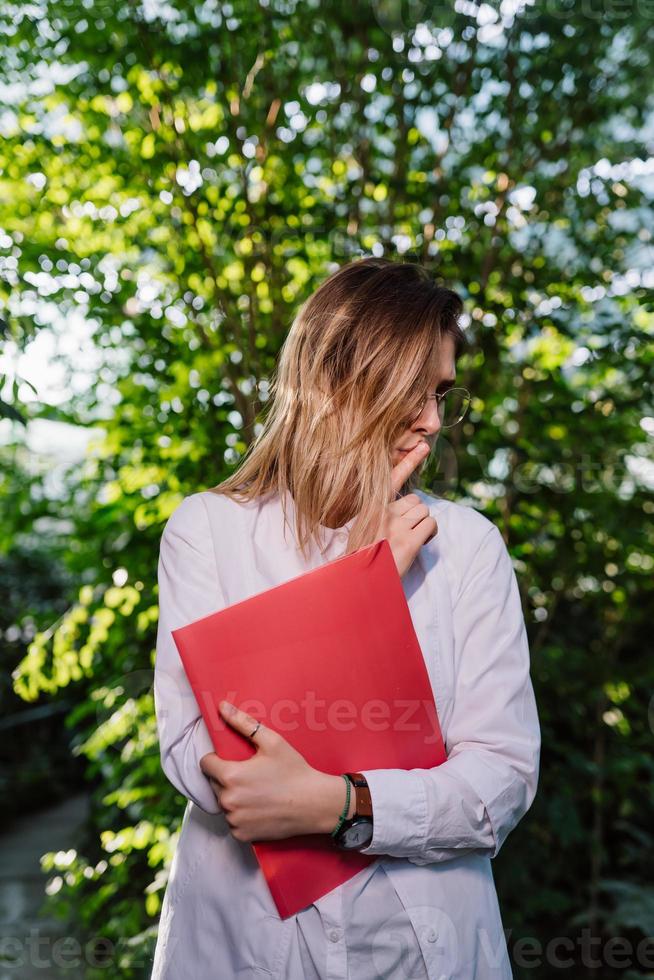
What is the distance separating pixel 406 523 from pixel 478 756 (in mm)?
296

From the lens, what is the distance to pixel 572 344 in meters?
2.80

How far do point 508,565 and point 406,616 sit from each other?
0.23 meters

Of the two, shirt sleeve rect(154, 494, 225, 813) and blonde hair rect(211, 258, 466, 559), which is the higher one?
blonde hair rect(211, 258, 466, 559)

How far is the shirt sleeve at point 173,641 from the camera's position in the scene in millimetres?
964

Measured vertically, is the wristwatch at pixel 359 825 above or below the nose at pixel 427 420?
below

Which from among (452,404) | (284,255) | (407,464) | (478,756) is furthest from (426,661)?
(284,255)

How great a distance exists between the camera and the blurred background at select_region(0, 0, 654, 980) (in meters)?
2.14

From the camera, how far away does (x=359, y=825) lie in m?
0.92

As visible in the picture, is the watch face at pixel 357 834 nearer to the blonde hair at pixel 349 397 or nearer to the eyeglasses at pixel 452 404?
the blonde hair at pixel 349 397

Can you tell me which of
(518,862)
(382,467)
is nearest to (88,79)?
(382,467)

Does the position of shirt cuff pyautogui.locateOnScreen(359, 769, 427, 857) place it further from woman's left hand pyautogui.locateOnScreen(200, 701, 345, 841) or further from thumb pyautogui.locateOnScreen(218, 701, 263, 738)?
thumb pyautogui.locateOnScreen(218, 701, 263, 738)

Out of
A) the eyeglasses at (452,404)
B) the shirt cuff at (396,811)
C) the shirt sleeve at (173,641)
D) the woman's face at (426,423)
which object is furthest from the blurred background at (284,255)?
the shirt cuff at (396,811)

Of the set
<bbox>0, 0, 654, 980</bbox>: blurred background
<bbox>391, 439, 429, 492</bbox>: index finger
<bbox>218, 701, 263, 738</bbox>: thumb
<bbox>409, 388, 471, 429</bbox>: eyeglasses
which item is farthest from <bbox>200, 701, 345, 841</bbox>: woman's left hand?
<bbox>0, 0, 654, 980</bbox>: blurred background

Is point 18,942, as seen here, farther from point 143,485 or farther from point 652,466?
point 652,466
